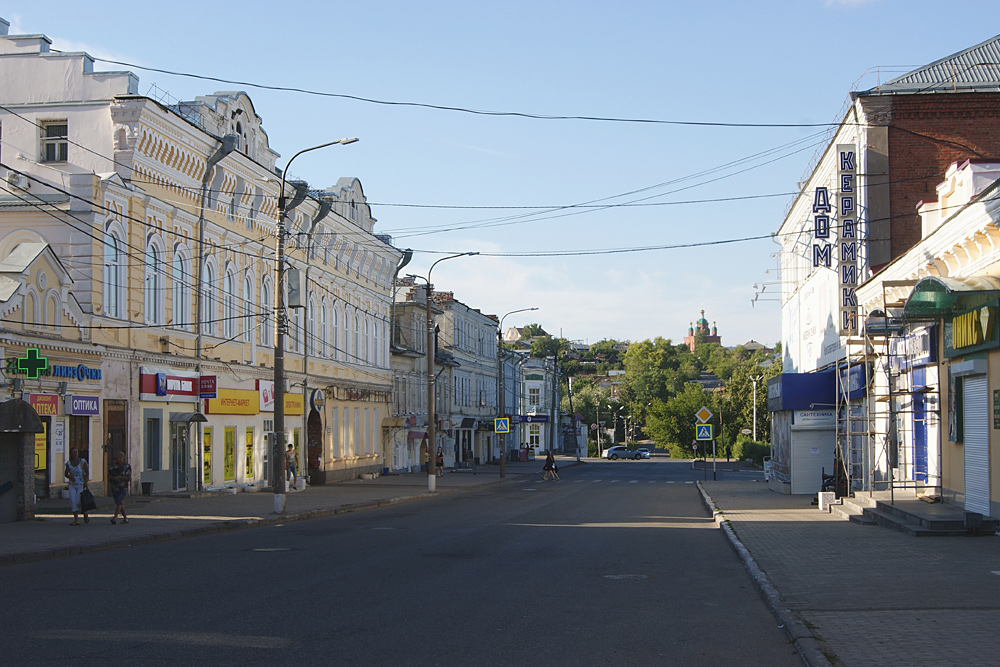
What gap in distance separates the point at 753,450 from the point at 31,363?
60518 mm

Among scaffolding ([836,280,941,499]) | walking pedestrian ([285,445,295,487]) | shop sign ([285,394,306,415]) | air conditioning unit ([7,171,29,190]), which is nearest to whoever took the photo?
scaffolding ([836,280,941,499])

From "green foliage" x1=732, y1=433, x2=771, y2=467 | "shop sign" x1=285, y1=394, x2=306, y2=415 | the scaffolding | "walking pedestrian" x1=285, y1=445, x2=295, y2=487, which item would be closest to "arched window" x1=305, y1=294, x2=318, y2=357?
"shop sign" x1=285, y1=394, x2=306, y2=415

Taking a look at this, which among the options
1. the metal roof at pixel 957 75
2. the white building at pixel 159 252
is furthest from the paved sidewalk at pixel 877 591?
the metal roof at pixel 957 75

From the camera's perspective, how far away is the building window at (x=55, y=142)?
91.3ft

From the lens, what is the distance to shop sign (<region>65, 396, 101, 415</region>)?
23.9 meters

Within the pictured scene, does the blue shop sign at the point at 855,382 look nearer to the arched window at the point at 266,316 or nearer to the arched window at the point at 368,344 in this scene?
the arched window at the point at 266,316

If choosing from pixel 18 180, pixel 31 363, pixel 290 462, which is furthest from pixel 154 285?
pixel 290 462

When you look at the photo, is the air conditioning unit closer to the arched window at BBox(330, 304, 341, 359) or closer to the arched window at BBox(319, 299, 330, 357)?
the arched window at BBox(319, 299, 330, 357)

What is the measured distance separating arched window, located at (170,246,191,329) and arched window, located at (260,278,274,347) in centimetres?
562

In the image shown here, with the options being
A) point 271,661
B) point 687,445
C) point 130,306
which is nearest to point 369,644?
point 271,661

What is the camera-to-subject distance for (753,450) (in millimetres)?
74125

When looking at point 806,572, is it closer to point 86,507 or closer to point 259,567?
point 259,567

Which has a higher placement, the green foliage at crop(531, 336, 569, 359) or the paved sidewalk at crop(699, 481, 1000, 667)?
the green foliage at crop(531, 336, 569, 359)

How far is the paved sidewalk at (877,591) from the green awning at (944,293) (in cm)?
392
